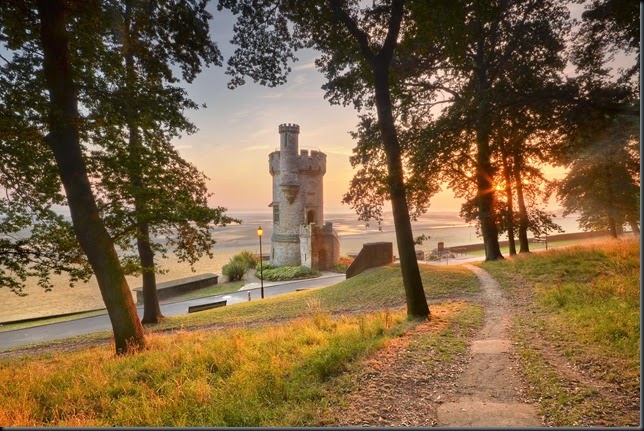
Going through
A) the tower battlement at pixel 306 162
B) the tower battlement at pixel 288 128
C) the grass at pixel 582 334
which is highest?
the tower battlement at pixel 288 128

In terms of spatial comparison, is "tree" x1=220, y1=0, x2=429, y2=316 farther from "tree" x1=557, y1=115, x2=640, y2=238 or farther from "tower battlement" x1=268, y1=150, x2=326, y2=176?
"tower battlement" x1=268, y1=150, x2=326, y2=176

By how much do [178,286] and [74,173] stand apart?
21897mm

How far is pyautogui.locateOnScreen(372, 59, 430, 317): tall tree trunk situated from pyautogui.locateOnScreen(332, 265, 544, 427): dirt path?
2.24 meters

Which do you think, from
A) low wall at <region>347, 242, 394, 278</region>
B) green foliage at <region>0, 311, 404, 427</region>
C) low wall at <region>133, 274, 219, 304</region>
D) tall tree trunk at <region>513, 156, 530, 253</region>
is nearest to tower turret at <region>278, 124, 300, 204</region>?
low wall at <region>133, 274, 219, 304</region>

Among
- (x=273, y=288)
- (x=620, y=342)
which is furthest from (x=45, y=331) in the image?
(x=620, y=342)

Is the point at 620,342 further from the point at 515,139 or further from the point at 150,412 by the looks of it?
the point at 515,139

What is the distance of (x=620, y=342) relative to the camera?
4.91 metres

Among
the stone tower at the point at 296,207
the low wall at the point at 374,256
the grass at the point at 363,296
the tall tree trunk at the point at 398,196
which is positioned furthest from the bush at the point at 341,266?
the tall tree trunk at the point at 398,196

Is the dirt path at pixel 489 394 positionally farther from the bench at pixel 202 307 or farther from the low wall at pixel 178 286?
the low wall at pixel 178 286

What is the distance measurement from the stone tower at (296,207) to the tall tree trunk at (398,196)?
87.8ft

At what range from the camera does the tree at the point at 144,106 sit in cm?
753

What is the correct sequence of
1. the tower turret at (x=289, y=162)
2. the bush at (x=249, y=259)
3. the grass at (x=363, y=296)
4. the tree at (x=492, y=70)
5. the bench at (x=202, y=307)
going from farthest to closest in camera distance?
the tower turret at (x=289, y=162) < the bush at (x=249, y=259) < the bench at (x=202, y=307) < the grass at (x=363, y=296) < the tree at (x=492, y=70)

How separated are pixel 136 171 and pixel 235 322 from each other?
715cm

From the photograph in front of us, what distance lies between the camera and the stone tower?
3556cm
